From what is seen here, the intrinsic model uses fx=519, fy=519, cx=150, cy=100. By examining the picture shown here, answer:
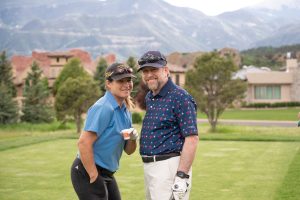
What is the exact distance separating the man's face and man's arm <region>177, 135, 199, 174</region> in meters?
0.59

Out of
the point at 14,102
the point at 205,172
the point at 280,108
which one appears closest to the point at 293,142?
the point at 205,172

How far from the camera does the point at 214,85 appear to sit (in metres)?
27.0

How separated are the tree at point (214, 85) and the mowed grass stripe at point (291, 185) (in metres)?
14.7

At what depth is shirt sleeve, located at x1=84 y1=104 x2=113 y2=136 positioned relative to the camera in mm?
4941

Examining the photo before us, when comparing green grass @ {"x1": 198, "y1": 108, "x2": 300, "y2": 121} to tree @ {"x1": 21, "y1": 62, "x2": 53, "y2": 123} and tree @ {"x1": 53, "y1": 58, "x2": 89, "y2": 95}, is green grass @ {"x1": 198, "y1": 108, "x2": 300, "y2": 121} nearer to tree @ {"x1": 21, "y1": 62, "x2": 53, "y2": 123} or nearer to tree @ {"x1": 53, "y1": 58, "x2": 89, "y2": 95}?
tree @ {"x1": 53, "y1": 58, "x2": 89, "y2": 95}

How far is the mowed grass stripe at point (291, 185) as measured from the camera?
28.0 feet

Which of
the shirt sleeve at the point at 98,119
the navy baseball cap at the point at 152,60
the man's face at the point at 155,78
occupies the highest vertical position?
the navy baseball cap at the point at 152,60

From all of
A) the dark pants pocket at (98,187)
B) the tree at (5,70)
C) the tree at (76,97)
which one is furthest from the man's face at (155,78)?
the tree at (5,70)

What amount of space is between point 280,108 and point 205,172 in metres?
44.7

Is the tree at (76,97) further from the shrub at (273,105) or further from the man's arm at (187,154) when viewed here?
the shrub at (273,105)

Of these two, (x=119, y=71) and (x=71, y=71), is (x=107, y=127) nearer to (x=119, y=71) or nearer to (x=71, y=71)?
(x=119, y=71)

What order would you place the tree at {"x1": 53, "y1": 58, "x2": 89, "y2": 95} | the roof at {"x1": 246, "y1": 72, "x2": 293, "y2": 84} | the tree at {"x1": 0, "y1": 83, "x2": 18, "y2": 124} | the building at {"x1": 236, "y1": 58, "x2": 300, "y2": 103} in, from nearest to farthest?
the tree at {"x1": 0, "y1": 83, "x2": 18, "y2": 124}, the tree at {"x1": 53, "y1": 58, "x2": 89, "y2": 95}, the roof at {"x1": 246, "y1": 72, "x2": 293, "y2": 84}, the building at {"x1": 236, "y1": 58, "x2": 300, "y2": 103}

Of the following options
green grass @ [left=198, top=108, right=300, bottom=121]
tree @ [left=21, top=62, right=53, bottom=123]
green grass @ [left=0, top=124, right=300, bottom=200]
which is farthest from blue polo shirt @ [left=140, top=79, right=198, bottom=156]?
green grass @ [left=198, top=108, right=300, bottom=121]

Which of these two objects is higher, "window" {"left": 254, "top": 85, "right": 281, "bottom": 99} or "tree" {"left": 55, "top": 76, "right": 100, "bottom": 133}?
"tree" {"left": 55, "top": 76, "right": 100, "bottom": 133}
